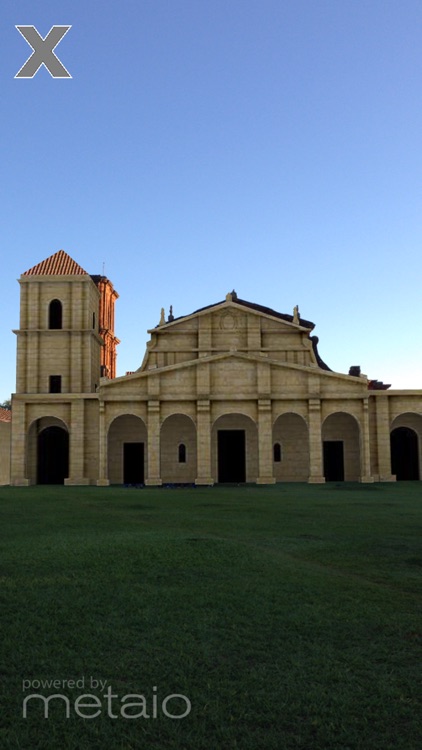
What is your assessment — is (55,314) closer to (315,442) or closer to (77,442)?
(77,442)

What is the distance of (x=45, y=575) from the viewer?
8.87 m

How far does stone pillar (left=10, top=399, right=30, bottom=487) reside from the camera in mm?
41562

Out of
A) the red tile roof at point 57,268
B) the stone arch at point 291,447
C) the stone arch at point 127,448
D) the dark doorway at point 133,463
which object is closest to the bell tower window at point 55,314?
the red tile roof at point 57,268

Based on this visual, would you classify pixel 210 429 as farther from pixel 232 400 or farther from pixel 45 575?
pixel 45 575

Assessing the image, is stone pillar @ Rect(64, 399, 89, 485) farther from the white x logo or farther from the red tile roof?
the white x logo

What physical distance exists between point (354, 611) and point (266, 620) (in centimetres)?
106

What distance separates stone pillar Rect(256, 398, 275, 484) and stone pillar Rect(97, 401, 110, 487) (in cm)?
953

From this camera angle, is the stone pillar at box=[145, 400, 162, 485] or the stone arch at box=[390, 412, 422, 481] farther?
the stone arch at box=[390, 412, 422, 481]

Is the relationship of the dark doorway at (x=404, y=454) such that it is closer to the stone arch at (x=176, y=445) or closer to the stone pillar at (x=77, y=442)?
the stone arch at (x=176, y=445)

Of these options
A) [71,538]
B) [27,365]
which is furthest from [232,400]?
[71,538]

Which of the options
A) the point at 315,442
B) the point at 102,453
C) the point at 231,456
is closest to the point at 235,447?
the point at 231,456

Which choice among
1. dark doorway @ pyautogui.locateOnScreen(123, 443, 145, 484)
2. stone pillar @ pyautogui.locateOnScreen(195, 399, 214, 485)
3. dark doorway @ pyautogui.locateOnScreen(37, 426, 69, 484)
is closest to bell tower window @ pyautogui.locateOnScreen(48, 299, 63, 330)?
dark doorway @ pyautogui.locateOnScreen(37, 426, 69, 484)

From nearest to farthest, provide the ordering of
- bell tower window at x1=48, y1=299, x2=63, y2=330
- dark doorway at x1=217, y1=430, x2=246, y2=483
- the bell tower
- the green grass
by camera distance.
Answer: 1. the green grass
2. dark doorway at x1=217, y1=430, x2=246, y2=483
3. the bell tower
4. bell tower window at x1=48, y1=299, x2=63, y2=330

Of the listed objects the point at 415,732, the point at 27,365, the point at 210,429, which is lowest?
the point at 415,732
